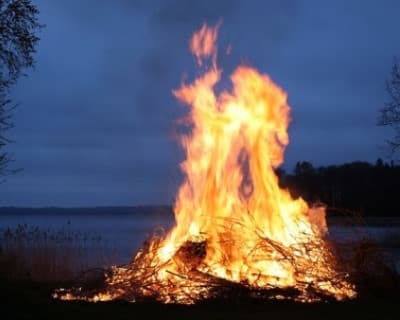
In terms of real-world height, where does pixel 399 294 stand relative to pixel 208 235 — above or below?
below

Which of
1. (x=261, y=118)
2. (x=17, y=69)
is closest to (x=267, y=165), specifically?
(x=261, y=118)

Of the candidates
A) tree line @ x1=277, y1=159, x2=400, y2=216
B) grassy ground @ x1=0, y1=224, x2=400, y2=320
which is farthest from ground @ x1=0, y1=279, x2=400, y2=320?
tree line @ x1=277, y1=159, x2=400, y2=216

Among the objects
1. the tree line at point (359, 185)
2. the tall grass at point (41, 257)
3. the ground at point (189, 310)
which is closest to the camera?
the ground at point (189, 310)

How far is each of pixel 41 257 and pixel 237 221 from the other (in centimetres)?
551

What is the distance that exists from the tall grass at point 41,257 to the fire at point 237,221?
299 cm

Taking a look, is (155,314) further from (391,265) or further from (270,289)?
(391,265)

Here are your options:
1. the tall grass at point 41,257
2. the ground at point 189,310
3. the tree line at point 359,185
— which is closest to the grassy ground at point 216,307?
the ground at point 189,310

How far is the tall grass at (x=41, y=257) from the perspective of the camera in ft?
45.3

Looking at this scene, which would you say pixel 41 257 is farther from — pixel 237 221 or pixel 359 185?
pixel 359 185

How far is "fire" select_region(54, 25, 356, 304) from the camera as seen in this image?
32.2 feet

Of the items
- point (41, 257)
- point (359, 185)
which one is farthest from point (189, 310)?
point (359, 185)

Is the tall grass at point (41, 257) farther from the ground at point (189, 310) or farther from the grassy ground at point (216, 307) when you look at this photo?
the ground at point (189, 310)

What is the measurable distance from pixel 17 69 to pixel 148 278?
5475 mm

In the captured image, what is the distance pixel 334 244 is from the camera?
10516 mm
